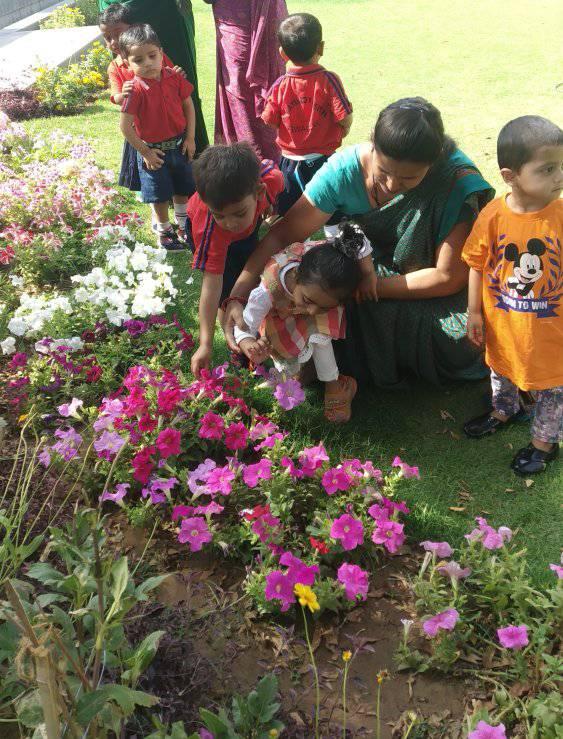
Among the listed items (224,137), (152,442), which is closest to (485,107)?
(224,137)

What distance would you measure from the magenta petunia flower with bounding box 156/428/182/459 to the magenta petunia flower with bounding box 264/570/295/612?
60cm

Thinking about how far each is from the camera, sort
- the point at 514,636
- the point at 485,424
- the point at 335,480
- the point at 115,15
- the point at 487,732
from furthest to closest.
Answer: the point at 115,15, the point at 485,424, the point at 335,480, the point at 514,636, the point at 487,732

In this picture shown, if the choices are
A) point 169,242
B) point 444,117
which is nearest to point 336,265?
point 169,242

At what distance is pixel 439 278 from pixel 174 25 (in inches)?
124

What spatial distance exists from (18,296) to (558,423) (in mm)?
2962

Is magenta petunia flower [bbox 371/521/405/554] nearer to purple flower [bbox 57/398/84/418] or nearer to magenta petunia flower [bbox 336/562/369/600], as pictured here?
magenta petunia flower [bbox 336/562/369/600]

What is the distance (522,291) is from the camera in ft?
7.63

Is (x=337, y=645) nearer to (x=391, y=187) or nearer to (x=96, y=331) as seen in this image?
(x=391, y=187)

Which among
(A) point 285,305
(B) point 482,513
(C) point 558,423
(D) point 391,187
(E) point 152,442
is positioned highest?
(D) point 391,187

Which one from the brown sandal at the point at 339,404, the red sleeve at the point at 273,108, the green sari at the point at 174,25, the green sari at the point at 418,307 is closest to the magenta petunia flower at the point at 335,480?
the brown sandal at the point at 339,404

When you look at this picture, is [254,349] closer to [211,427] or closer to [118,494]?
[211,427]

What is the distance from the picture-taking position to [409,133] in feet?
7.49

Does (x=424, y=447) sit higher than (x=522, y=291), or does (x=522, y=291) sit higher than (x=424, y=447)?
(x=522, y=291)

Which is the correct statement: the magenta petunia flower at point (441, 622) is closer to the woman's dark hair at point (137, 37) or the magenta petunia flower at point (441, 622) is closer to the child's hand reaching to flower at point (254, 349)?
the child's hand reaching to flower at point (254, 349)
